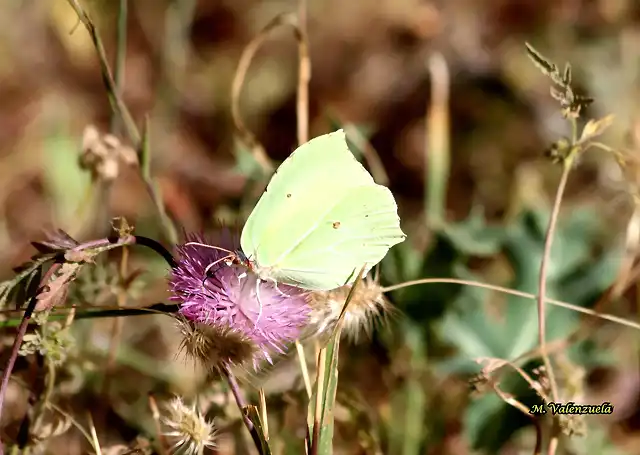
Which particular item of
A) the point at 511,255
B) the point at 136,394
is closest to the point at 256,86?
the point at 511,255

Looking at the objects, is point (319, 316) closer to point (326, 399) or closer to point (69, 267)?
point (326, 399)

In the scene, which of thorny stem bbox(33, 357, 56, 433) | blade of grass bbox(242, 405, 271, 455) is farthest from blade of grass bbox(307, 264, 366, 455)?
thorny stem bbox(33, 357, 56, 433)

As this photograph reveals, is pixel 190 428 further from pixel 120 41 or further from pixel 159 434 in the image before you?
pixel 120 41

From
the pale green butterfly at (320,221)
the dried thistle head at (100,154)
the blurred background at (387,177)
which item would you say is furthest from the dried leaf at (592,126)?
the dried thistle head at (100,154)
